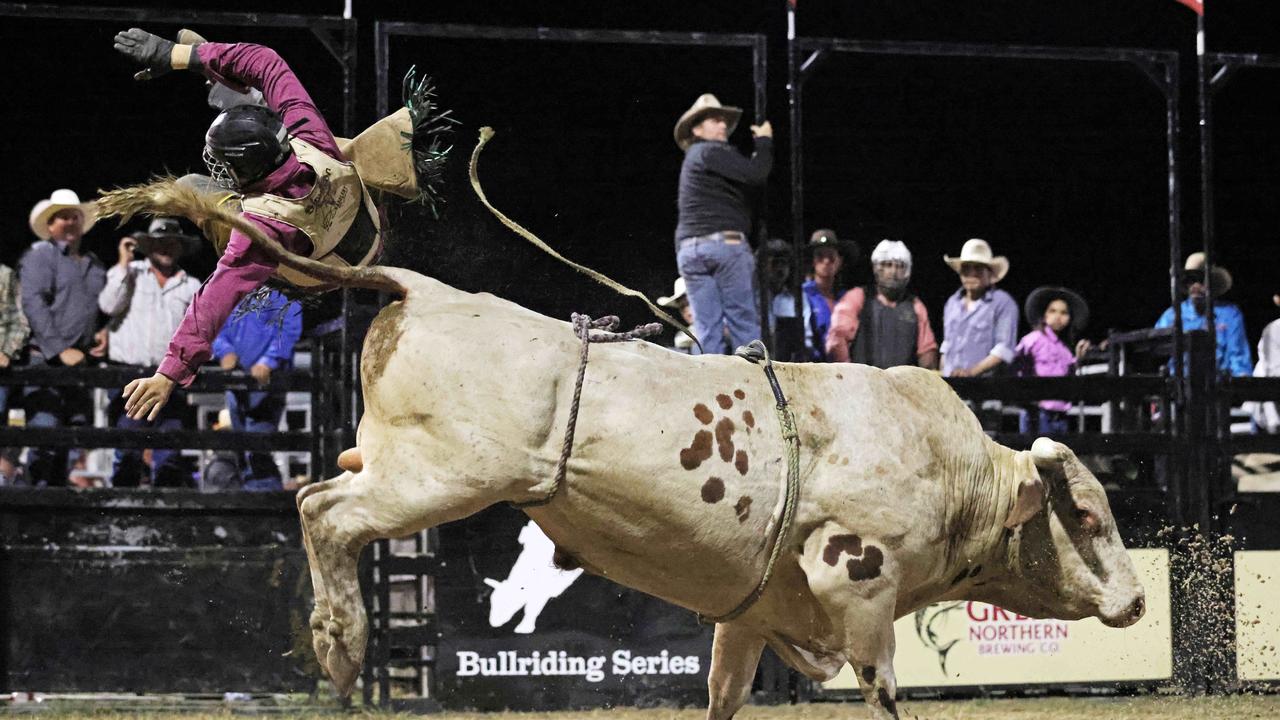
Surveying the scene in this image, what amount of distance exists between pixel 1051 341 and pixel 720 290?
6.72 ft

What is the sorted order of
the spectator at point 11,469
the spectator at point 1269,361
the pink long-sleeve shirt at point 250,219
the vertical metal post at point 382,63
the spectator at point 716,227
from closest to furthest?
1. the pink long-sleeve shirt at point 250,219
2. the vertical metal post at point 382,63
3. the spectator at point 716,227
4. the spectator at point 11,469
5. the spectator at point 1269,361

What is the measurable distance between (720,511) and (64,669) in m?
4.56

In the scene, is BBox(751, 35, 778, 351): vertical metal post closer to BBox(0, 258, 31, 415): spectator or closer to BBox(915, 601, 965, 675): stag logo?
BBox(915, 601, 965, 675): stag logo

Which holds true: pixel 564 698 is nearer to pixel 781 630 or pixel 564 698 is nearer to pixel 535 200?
pixel 535 200

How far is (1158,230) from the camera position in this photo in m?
8.68

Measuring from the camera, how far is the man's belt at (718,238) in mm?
7828

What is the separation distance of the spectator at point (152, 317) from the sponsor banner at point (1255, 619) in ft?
18.4

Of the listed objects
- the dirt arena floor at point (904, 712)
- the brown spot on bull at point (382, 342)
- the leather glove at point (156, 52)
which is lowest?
the dirt arena floor at point (904, 712)

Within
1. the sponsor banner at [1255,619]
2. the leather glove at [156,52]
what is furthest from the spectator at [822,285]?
the leather glove at [156,52]

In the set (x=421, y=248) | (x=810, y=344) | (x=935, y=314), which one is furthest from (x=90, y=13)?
(x=935, y=314)

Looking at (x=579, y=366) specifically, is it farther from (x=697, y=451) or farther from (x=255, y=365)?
(x=255, y=365)

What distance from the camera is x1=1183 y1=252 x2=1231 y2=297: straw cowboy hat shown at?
8969 millimetres

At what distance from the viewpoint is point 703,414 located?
4559mm

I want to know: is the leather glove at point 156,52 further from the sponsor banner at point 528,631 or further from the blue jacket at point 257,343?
the sponsor banner at point 528,631
